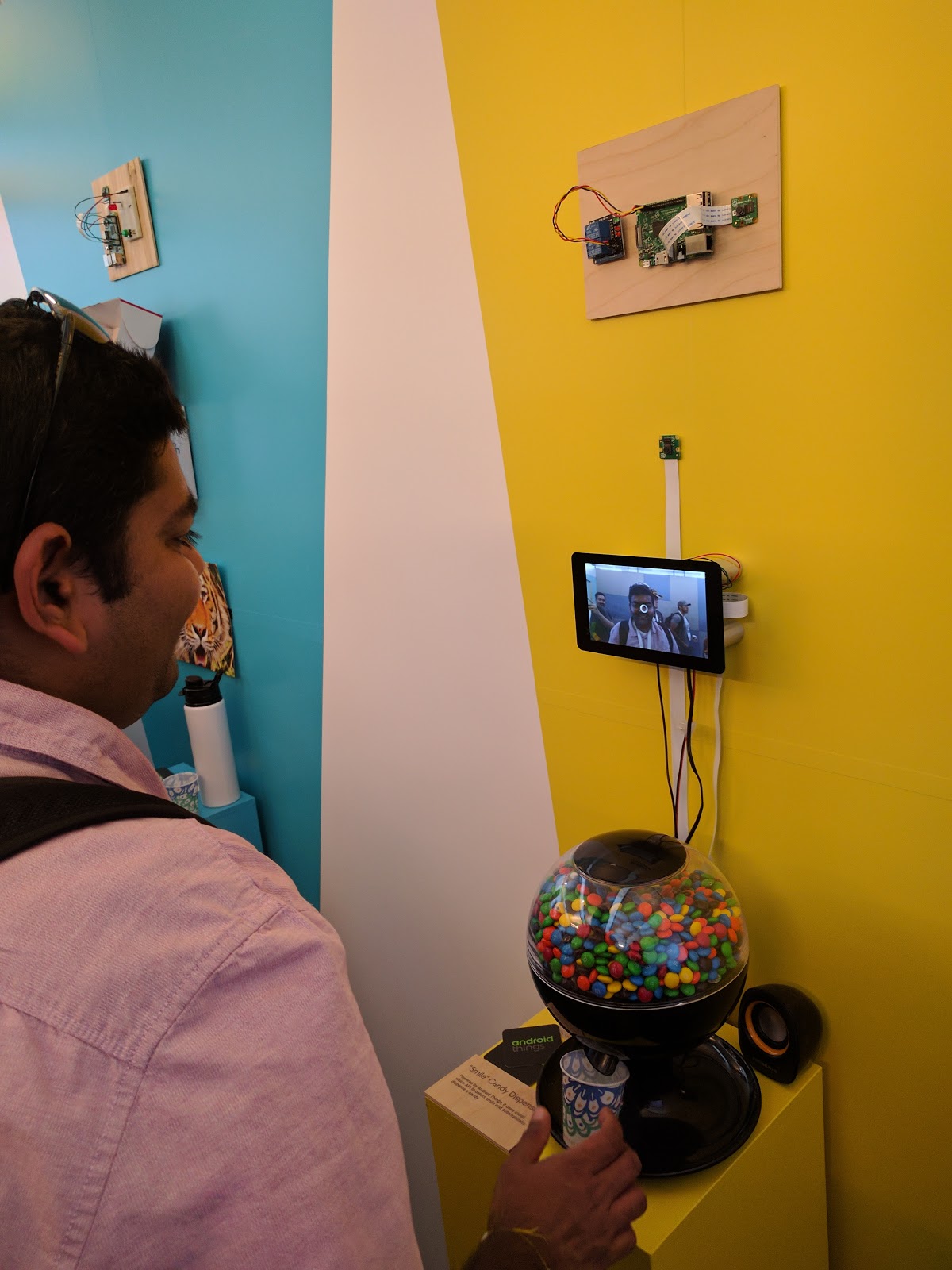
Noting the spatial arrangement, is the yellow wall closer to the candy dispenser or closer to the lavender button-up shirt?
the candy dispenser

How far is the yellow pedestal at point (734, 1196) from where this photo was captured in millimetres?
1021

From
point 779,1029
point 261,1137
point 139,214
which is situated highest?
point 139,214

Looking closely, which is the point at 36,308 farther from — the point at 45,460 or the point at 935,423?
the point at 935,423

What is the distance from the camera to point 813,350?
3.46 feet

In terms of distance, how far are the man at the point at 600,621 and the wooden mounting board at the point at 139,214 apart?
61.9 inches

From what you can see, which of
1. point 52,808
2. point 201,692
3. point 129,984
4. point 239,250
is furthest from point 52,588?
point 201,692

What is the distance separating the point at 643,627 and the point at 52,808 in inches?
Result: 31.9

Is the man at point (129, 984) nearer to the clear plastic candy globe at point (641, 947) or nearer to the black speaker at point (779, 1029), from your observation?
the clear plastic candy globe at point (641, 947)

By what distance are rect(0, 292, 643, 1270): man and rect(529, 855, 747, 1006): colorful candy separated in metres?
0.32

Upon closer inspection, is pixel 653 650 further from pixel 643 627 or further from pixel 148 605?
pixel 148 605

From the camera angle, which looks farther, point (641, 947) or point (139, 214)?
point (139, 214)

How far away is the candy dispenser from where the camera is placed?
1045 millimetres

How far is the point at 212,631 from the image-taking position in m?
2.42

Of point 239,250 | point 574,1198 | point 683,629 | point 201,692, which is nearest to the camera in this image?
point 574,1198
